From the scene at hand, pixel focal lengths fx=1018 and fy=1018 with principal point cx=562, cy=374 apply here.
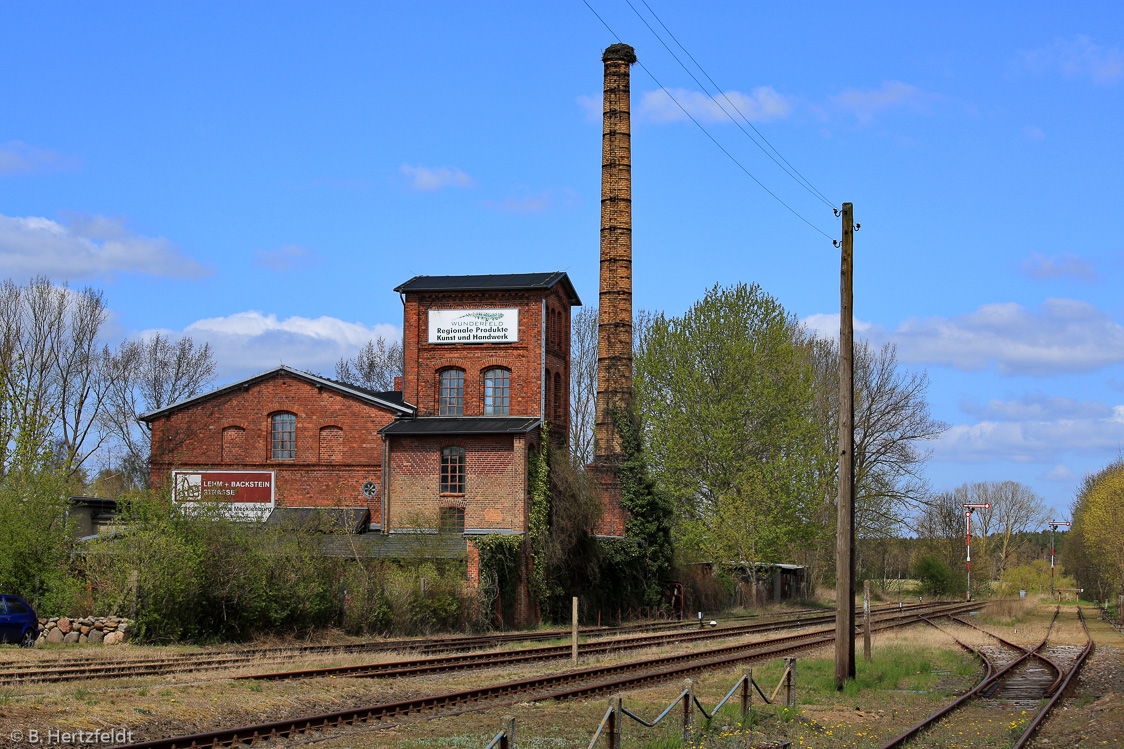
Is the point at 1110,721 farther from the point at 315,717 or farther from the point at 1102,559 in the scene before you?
A: the point at 1102,559

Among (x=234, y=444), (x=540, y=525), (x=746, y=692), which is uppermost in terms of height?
(x=234, y=444)

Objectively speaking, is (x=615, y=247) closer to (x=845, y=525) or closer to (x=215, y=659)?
(x=845, y=525)

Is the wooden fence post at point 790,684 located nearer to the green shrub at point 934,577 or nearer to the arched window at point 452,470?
the arched window at point 452,470

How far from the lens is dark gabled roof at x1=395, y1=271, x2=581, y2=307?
3725cm

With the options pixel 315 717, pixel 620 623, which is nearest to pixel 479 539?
pixel 620 623

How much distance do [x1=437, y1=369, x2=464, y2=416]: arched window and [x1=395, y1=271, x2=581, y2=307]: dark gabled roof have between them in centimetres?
317

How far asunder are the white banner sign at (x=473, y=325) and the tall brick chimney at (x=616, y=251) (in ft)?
26.7

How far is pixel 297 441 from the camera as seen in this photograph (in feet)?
122

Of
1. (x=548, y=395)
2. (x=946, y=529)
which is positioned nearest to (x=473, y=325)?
(x=548, y=395)

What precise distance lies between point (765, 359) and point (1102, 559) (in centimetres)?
2674

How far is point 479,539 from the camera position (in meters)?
31.4

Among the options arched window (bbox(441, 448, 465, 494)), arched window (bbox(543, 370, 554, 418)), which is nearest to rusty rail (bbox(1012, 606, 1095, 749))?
arched window (bbox(543, 370, 554, 418))

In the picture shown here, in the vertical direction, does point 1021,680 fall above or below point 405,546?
below

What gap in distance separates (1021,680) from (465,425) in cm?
2058
